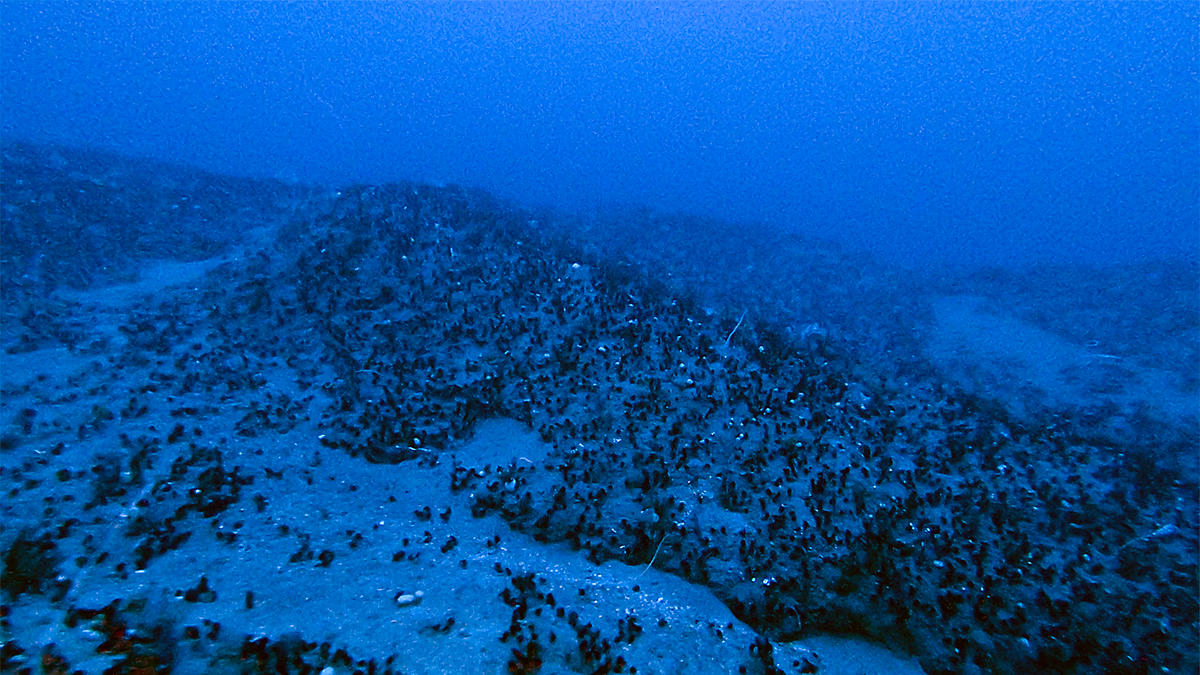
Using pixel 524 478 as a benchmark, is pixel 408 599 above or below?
below

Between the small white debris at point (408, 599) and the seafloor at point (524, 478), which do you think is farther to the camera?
the small white debris at point (408, 599)

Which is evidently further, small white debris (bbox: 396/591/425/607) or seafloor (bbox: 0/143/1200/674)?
small white debris (bbox: 396/591/425/607)

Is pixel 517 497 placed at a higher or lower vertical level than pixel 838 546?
lower

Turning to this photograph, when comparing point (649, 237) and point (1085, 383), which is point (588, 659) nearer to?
point (1085, 383)

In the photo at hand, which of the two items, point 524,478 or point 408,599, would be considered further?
point 524,478

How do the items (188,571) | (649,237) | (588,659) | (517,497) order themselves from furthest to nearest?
(649,237) → (517,497) → (188,571) → (588,659)

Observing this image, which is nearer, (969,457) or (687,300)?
(969,457)

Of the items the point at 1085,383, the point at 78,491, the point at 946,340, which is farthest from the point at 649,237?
the point at 78,491

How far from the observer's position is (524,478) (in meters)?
10.5

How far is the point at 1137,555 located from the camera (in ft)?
30.1

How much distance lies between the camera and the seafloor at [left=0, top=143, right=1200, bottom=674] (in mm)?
7461

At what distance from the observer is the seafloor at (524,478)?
7.46 meters

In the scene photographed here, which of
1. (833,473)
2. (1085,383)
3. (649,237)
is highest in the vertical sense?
(649,237)

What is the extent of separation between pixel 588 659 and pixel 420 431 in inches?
253
